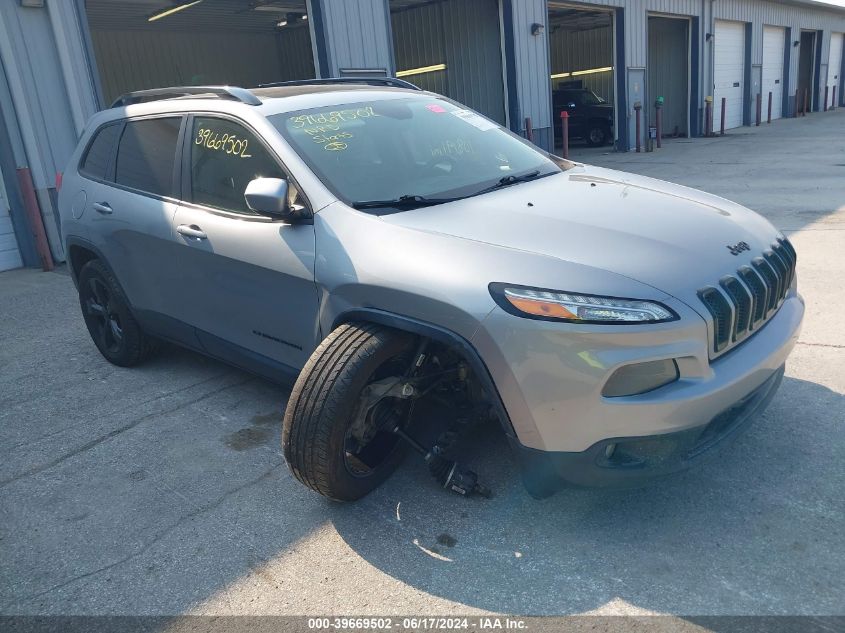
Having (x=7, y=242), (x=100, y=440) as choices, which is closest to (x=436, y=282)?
(x=100, y=440)

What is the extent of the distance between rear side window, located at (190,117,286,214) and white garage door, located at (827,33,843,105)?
118 feet

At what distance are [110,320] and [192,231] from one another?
1.50 m

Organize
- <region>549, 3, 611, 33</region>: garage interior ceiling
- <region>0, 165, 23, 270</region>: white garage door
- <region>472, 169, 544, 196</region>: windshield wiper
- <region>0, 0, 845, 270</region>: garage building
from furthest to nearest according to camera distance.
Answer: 1. <region>549, 3, 611, 33</region>: garage interior ceiling
2. <region>0, 165, 23, 270</region>: white garage door
3. <region>0, 0, 845, 270</region>: garage building
4. <region>472, 169, 544, 196</region>: windshield wiper

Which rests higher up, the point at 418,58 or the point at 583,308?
the point at 418,58

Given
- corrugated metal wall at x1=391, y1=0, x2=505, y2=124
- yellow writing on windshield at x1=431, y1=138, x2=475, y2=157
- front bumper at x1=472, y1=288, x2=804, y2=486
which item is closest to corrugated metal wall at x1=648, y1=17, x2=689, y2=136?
corrugated metal wall at x1=391, y1=0, x2=505, y2=124

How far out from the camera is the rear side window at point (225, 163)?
11.0 feet

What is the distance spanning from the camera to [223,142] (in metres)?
3.54

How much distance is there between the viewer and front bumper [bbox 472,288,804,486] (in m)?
2.32

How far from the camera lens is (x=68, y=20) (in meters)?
8.31

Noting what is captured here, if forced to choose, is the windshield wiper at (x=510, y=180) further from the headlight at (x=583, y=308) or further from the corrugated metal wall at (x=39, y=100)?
the corrugated metal wall at (x=39, y=100)

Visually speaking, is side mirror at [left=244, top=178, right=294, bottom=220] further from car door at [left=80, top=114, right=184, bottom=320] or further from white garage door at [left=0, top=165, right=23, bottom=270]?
white garage door at [left=0, top=165, right=23, bottom=270]

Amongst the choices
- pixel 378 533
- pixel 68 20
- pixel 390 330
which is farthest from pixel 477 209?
pixel 68 20

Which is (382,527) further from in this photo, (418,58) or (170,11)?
(170,11)

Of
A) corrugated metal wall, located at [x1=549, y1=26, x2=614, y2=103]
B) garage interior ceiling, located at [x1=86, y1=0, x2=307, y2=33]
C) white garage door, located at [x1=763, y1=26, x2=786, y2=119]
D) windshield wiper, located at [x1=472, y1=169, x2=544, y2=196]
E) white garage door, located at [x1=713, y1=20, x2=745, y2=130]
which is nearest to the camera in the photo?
windshield wiper, located at [x1=472, y1=169, x2=544, y2=196]
